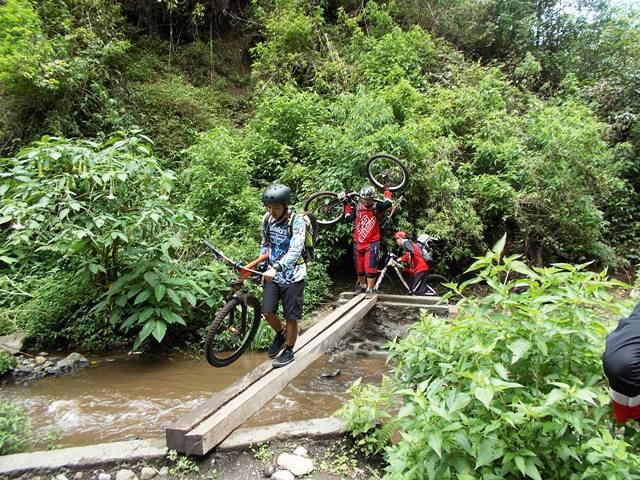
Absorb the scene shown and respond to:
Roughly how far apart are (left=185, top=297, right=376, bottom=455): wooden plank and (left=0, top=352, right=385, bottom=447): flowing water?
0.43 metres

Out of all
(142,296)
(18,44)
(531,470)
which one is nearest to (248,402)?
(531,470)

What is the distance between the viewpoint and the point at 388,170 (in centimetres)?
735

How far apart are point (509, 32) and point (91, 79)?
469 inches

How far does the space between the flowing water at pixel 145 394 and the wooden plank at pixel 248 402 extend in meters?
0.43

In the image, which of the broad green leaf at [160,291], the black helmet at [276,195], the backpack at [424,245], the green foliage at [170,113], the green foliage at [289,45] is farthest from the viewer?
the green foliage at [289,45]

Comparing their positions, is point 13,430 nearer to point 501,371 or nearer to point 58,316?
point 58,316

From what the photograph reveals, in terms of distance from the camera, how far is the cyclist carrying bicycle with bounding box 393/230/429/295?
6969mm

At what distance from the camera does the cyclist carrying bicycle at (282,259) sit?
154 inches

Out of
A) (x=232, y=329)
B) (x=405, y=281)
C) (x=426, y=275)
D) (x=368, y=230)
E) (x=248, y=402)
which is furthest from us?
(x=405, y=281)

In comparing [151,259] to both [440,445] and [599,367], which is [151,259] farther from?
[599,367]

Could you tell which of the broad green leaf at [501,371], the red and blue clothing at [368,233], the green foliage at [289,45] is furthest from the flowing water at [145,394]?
the green foliage at [289,45]

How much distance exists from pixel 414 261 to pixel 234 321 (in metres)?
3.47

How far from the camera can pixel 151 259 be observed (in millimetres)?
5410

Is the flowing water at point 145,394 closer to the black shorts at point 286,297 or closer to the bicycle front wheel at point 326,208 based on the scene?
the black shorts at point 286,297
